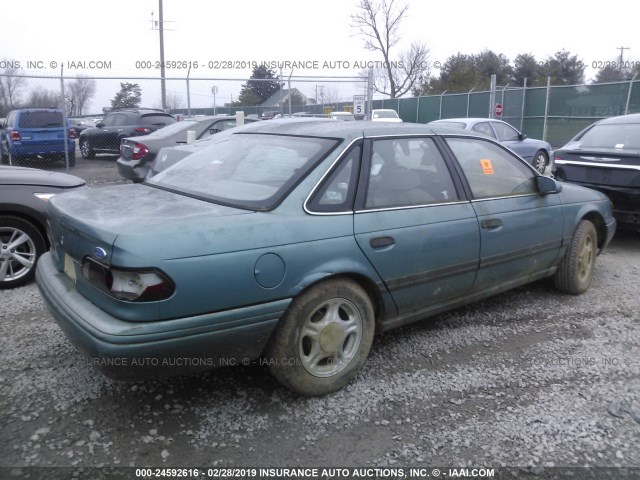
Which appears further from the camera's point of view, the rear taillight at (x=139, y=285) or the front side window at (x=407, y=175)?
the front side window at (x=407, y=175)

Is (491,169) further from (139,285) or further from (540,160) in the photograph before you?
(540,160)

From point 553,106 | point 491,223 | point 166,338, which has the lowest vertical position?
point 166,338

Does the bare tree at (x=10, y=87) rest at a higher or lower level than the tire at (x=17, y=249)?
higher

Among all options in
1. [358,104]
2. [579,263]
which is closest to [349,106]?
[358,104]

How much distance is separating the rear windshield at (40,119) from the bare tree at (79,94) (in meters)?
0.46

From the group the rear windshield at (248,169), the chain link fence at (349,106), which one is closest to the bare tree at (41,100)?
the chain link fence at (349,106)

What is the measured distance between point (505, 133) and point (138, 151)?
7.88m

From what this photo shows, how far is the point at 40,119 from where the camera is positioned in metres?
12.5

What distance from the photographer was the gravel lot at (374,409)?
8.70 ft

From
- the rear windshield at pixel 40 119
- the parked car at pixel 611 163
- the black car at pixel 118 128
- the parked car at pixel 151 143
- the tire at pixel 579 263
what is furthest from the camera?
the black car at pixel 118 128

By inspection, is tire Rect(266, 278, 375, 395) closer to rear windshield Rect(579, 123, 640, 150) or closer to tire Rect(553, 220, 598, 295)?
tire Rect(553, 220, 598, 295)

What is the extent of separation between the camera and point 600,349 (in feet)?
12.6

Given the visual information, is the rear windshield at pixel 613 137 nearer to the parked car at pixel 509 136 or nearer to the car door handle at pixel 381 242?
the parked car at pixel 509 136

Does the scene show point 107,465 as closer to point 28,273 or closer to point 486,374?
point 486,374
